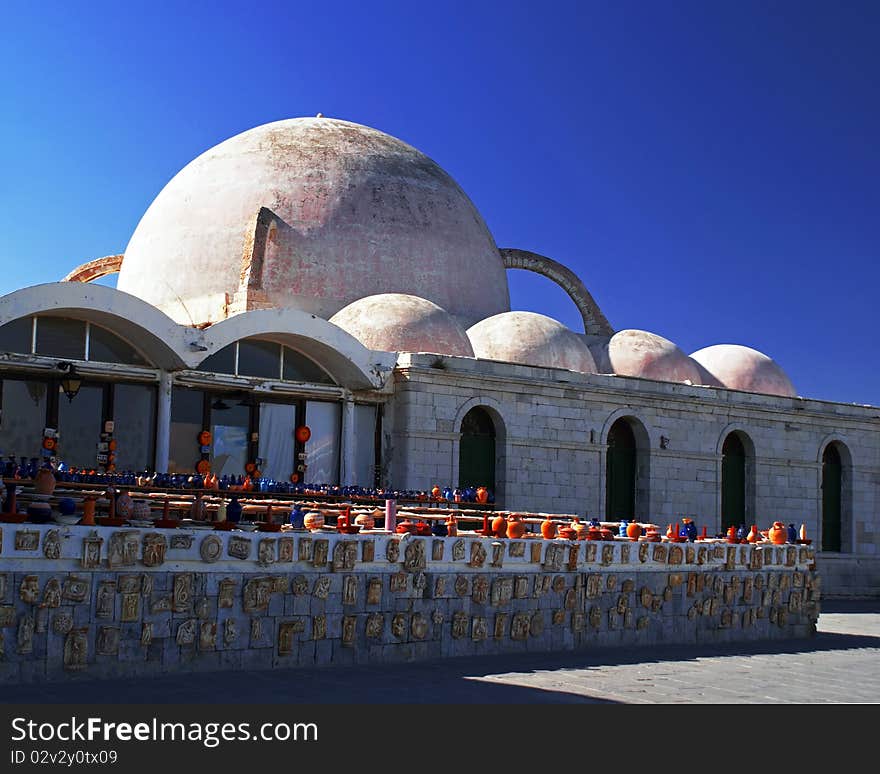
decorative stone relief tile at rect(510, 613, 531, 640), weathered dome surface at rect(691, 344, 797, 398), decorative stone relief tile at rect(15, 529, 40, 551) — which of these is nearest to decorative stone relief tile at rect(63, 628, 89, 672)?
decorative stone relief tile at rect(15, 529, 40, 551)

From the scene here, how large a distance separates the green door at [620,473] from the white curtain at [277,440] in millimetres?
5975

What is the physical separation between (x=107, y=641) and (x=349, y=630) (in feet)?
7.51

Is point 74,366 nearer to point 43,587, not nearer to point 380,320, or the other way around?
point 380,320

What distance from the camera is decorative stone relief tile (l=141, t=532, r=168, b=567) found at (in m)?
9.38

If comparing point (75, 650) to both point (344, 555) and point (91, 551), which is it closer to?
point (91, 551)

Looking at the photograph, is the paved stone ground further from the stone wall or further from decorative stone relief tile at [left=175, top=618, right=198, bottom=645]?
the stone wall

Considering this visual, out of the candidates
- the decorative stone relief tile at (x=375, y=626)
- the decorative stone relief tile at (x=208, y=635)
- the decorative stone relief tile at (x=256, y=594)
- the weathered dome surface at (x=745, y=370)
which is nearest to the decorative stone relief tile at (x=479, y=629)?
the decorative stone relief tile at (x=375, y=626)

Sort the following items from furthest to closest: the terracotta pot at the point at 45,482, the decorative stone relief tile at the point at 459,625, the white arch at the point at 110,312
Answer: the white arch at the point at 110,312 → the decorative stone relief tile at the point at 459,625 → the terracotta pot at the point at 45,482

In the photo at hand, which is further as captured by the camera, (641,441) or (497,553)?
(641,441)

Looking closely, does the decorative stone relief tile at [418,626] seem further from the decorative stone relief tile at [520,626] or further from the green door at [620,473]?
the green door at [620,473]

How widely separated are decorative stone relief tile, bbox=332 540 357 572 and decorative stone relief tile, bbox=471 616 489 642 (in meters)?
1.64

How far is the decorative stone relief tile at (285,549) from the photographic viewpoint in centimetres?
1021

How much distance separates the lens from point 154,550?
370 inches

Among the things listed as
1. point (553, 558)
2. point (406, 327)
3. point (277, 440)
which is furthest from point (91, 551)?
point (406, 327)
